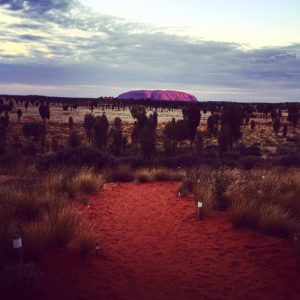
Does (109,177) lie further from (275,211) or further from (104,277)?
(104,277)

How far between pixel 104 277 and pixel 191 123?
48.5 meters

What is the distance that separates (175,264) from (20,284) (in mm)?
2686

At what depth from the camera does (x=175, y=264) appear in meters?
6.59

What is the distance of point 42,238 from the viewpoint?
6.16 m

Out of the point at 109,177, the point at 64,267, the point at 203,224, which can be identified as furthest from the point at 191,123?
the point at 64,267

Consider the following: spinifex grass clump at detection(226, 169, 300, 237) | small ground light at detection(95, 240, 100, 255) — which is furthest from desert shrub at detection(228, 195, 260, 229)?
small ground light at detection(95, 240, 100, 255)

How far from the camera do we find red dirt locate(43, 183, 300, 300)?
217 inches

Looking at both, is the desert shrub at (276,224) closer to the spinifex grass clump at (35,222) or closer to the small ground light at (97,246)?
the small ground light at (97,246)

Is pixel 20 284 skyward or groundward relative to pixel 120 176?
skyward

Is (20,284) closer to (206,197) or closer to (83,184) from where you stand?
(206,197)

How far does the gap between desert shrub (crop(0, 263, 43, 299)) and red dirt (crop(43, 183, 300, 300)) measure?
238 mm

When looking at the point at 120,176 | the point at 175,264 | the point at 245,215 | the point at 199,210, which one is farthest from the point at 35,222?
the point at 120,176

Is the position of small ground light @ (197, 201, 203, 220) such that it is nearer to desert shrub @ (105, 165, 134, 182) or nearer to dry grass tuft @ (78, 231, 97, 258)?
dry grass tuft @ (78, 231, 97, 258)

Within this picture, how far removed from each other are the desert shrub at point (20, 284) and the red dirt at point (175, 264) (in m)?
0.24
